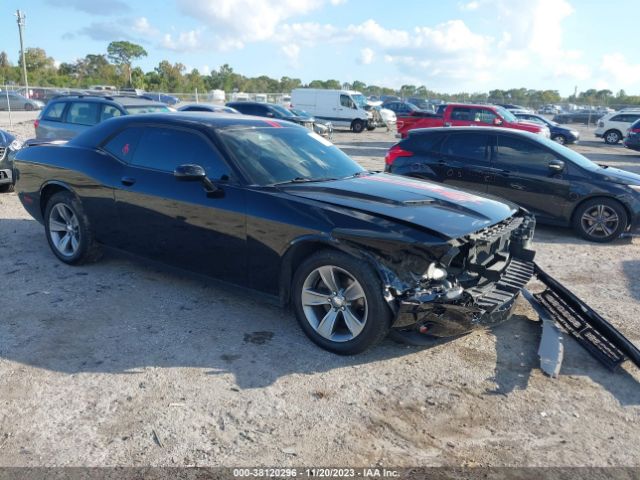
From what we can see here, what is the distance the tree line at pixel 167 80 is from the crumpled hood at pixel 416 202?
188 feet

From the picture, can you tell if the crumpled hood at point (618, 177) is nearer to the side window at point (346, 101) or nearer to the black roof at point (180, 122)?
the black roof at point (180, 122)

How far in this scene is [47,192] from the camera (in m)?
5.88

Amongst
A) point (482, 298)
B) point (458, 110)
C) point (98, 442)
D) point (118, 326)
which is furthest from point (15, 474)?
point (458, 110)

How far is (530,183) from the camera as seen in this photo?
7875mm

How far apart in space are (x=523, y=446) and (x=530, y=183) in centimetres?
560

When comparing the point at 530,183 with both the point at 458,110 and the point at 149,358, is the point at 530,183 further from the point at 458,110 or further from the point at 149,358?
the point at 458,110

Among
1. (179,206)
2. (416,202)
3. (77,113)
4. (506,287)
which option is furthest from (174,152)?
(77,113)

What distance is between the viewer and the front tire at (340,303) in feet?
12.0

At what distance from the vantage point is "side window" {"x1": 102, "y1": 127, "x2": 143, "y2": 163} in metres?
5.16

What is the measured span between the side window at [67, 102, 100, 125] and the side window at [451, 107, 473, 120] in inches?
485

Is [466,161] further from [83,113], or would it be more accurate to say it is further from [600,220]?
[83,113]

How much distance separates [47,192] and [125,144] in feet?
4.32

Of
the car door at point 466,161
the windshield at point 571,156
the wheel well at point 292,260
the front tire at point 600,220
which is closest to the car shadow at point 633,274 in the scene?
the front tire at point 600,220

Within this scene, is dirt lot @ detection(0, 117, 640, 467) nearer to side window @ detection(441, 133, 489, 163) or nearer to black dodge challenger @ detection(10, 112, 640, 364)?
black dodge challenger @ detection(10, 112, 640, 364)
